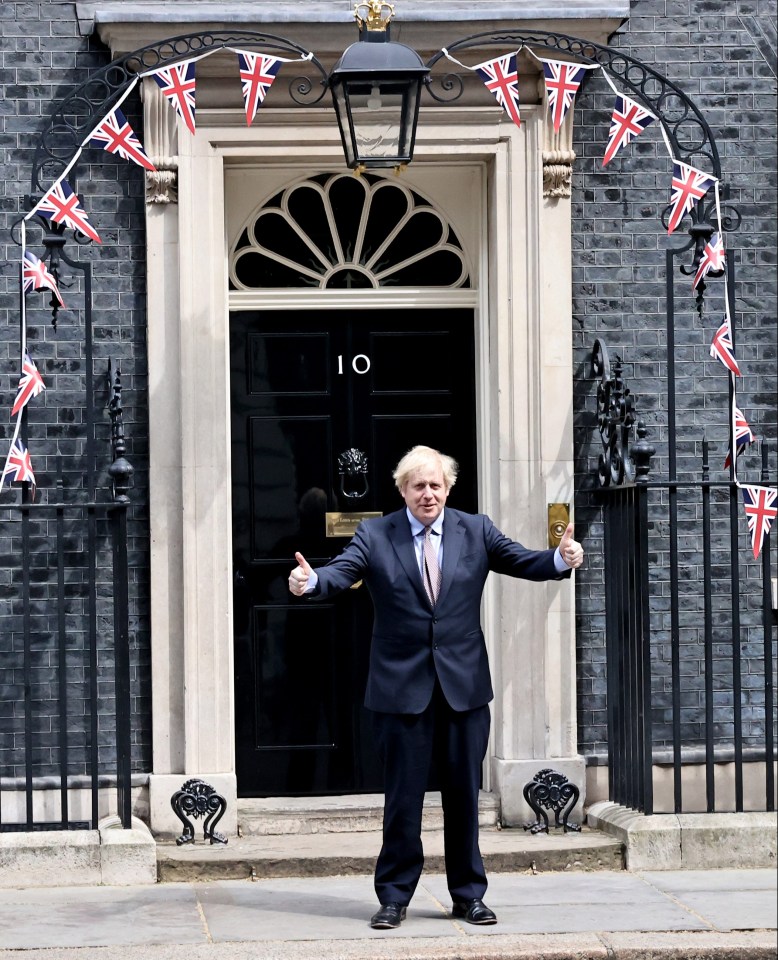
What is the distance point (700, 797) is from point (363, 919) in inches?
96.6

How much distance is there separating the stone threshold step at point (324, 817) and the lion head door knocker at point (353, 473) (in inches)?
62.3

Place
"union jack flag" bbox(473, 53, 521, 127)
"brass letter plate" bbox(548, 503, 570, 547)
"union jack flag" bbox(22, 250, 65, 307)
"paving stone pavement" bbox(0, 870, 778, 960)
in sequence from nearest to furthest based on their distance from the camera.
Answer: "paving stone pavement" bbox(0, 870, 778, 960), "union jack flag" bbox(22, 250, 65, 307), "union jack flag" bbox(473, 53, 521, 127), "brass letter plate" bbox(548, 503, 570, 547)

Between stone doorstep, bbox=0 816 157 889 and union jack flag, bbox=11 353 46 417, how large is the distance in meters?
1.97

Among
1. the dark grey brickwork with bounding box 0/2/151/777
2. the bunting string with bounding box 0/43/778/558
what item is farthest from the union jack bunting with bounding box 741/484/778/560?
the dark grey brickwork with bounding box 0/2/151/777

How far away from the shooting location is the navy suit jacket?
6.70 m

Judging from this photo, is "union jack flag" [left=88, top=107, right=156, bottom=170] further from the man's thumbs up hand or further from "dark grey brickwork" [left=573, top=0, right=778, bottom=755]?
the man's thumbs up hand

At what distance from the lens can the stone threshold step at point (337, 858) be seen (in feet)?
25.6

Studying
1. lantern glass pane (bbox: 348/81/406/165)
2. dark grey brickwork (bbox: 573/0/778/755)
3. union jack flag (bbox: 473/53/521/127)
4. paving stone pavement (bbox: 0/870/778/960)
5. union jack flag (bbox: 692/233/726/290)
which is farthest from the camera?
dark grey brickwork (bbox: 573/0/778/755)

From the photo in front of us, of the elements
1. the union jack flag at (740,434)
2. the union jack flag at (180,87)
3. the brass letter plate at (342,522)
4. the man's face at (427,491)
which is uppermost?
the union jack flag at (180,87)

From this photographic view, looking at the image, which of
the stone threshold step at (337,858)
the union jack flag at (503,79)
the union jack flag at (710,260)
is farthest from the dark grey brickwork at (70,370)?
the union jack flag at (710,260)

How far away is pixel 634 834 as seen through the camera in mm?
7816

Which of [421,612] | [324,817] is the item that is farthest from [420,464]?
[324,817]

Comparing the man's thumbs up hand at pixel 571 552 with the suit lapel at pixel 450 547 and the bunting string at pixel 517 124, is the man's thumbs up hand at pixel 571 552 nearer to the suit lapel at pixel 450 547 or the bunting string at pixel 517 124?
the suit lapel at pixel 450 547

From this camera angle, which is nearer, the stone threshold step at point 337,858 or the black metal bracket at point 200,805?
the stone threshold step at point 337,858
